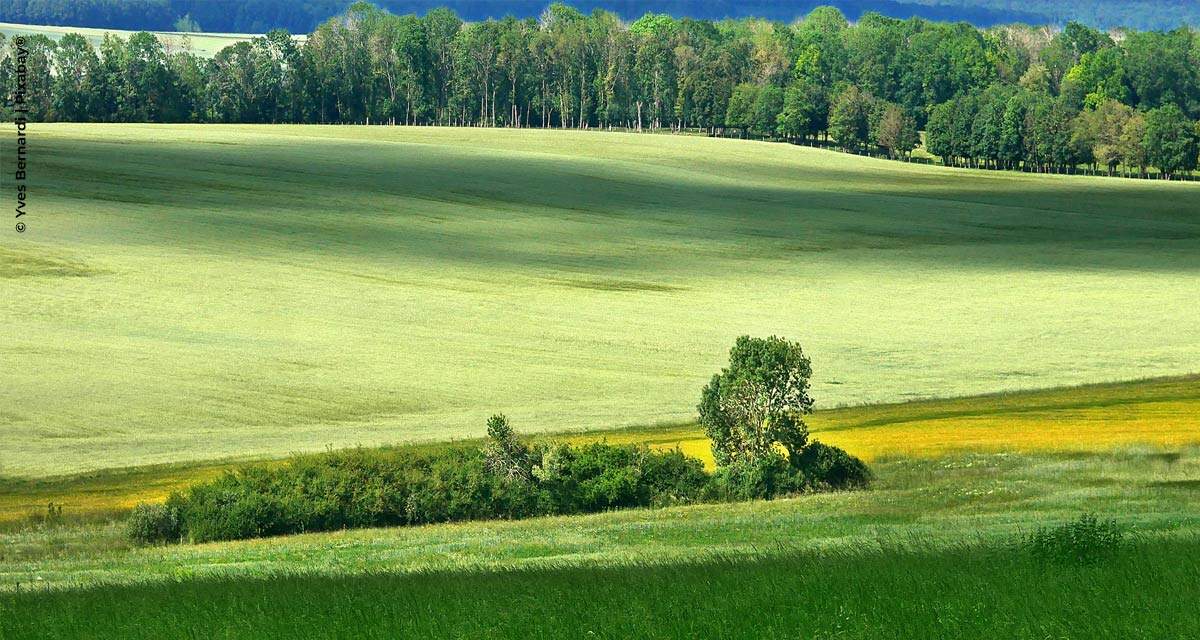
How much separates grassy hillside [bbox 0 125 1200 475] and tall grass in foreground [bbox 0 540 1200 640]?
77.4 ft

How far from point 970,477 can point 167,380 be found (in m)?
24.2

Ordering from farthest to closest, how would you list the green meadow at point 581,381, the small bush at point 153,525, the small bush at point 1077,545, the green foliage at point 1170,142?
the green foliage at point 1170,142 → the small bush at point 153,525 → the small bush at point 1077,545 → the green meadow at point 581,381

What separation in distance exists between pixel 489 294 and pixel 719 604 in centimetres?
5267

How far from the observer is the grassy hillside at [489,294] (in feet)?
137

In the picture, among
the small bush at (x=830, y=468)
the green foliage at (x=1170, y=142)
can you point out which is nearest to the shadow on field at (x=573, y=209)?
the green foliage at (x=1170, y=142)

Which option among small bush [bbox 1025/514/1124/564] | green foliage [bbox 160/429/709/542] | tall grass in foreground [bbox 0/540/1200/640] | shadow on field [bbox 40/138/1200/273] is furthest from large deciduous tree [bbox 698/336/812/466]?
shadow on field [bbox 40/138/1200/273]

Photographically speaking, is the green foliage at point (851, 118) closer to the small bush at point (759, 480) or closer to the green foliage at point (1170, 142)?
the green foliage at point (1170, 142)

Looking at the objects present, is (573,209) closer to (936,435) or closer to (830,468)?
(936,435)

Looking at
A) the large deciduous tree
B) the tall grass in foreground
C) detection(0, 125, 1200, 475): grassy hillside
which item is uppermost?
the tall grass in foreground

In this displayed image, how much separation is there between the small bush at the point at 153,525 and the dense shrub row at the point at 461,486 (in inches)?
0.7

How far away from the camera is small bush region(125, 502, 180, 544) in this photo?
87.2 ft

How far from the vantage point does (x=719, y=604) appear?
424 inches

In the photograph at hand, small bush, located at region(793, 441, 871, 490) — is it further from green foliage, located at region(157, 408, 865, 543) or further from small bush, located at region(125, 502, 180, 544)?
small bush, located at region(125, 502, 180, 544)

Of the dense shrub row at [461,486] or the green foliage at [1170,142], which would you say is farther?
the green foliage at [1170,142]
